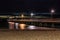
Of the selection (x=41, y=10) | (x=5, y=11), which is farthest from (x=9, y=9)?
(x=41, y=10)

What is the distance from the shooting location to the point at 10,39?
383 inches

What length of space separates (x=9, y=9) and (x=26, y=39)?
439 ft

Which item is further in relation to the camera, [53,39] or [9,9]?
Result: [9,9]

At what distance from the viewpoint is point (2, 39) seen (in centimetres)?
971

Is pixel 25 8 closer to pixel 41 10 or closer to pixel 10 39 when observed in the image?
pixel 41 10

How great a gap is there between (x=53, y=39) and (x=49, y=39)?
203 mm

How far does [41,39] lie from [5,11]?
126m

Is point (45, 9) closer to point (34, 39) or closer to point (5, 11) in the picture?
point (5, 11)

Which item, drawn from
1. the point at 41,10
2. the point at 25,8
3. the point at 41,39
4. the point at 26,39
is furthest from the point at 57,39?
the point at 41,10

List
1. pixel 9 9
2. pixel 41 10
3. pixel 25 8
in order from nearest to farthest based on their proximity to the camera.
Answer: pixel 25 8 < pixel 9 9 < pixel 41 10

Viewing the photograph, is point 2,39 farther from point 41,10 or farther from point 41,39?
point 41,10


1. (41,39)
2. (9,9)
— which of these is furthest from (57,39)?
(9,9)

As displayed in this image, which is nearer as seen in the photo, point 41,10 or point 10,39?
point 10,39

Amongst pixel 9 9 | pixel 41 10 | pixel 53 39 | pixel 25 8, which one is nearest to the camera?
pixel 53 39
